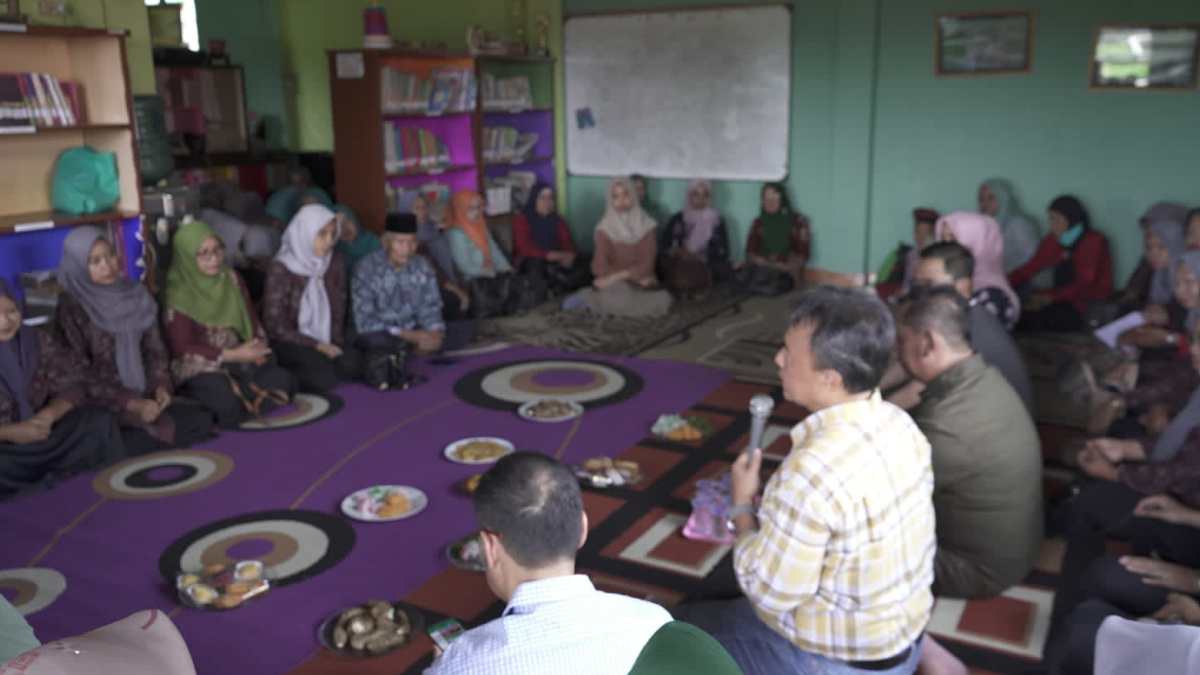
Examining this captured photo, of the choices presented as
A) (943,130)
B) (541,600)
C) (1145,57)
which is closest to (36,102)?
(541,600)

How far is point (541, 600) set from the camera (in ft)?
4.72

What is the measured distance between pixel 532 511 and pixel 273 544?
7.02ft

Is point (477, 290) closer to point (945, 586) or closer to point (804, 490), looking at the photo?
point (945, 586)

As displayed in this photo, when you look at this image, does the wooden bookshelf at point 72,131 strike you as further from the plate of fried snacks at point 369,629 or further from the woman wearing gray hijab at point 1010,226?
the woman wearing gray hijab at point 1010,226

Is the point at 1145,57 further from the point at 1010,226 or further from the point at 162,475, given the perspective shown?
the point at 162,475

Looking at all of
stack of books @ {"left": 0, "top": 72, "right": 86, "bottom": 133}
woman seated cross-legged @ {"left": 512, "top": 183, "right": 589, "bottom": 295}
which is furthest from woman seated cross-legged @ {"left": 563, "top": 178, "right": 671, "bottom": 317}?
stack of books @ {"left": 0, "top": 72, "right": 86, "bottom": 133}

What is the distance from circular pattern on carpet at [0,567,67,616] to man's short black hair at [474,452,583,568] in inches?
83.6

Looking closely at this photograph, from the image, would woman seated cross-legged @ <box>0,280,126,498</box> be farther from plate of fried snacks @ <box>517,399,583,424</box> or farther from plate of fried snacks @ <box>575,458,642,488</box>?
plate of fried snacks @ <box>575,458,642,488</box>

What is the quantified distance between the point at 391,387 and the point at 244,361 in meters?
0.74

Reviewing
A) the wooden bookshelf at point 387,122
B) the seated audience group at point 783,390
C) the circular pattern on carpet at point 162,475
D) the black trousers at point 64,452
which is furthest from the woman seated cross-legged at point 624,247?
the black trousers at point 64,452

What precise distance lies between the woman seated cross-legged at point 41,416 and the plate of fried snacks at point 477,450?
4.60 feet

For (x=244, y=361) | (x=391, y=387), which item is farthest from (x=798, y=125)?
(x=244, y=361)

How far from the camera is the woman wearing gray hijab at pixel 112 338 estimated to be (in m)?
4.27

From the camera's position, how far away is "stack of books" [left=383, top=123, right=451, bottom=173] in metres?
6.86
